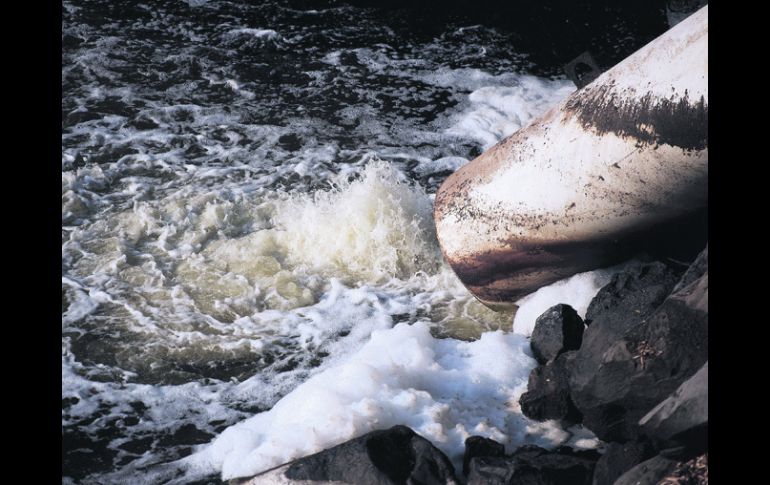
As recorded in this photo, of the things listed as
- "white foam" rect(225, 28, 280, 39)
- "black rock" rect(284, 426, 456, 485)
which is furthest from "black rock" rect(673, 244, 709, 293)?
"white foam" rect(225, 28, 280, 39)

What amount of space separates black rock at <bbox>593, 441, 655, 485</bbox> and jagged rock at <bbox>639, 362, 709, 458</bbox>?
0.20m

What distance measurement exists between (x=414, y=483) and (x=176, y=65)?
724cm

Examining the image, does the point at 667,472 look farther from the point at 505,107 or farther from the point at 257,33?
the point at 257,33

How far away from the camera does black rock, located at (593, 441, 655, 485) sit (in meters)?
3.73

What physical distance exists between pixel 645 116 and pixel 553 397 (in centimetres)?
165

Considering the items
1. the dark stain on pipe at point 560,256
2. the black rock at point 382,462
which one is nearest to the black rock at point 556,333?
the dark stain on pipe at point 560,256

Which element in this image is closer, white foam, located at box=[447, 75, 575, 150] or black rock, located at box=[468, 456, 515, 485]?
black rock, located at box=[468, 456, 515, 485]

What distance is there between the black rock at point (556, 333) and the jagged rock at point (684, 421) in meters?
1.21

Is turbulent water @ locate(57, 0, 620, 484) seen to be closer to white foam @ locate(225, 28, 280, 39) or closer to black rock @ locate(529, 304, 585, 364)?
white foam @ locate(225, 28, 280, 39)

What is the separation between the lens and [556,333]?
483 cm

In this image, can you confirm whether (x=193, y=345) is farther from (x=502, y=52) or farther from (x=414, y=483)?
(x=502, y=52)

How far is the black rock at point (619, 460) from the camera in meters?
3.73
